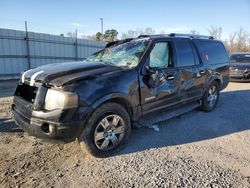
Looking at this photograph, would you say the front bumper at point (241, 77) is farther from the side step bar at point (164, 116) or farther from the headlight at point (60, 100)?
the headlight at point (60, 100)

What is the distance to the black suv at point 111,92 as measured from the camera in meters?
3.42

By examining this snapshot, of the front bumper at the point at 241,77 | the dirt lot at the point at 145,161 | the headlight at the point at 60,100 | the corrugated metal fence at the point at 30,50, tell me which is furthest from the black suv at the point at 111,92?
the corrugated metal fence at the point at 30,50

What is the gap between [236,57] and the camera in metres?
14.2

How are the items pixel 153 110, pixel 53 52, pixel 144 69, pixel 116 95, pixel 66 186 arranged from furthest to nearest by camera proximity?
pixel 53 52 → pixel 153 110 → pixel 144 69 → pixel 116 95 → pixel 66 186

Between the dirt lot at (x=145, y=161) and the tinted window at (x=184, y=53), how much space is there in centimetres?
142

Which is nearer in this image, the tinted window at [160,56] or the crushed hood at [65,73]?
the crushed hood at [65,73]

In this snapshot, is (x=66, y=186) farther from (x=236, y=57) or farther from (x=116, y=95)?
(x=236, y=57)

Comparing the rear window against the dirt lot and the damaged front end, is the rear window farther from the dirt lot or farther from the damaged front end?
the damaged front end

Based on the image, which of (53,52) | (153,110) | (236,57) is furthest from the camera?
(53,52)

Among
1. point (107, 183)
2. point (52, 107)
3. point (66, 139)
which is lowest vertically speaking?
point (107, 183)

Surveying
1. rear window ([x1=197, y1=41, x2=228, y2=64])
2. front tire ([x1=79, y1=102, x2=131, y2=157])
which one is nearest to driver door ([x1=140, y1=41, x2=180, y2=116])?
front tire ([x1=79, y1=102, x2=131, y2=157])

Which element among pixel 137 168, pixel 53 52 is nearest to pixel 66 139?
pixel 137 168

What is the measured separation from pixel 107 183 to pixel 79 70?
1765 millimetres

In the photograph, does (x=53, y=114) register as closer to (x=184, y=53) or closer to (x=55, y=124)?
(x=55, y=124)
